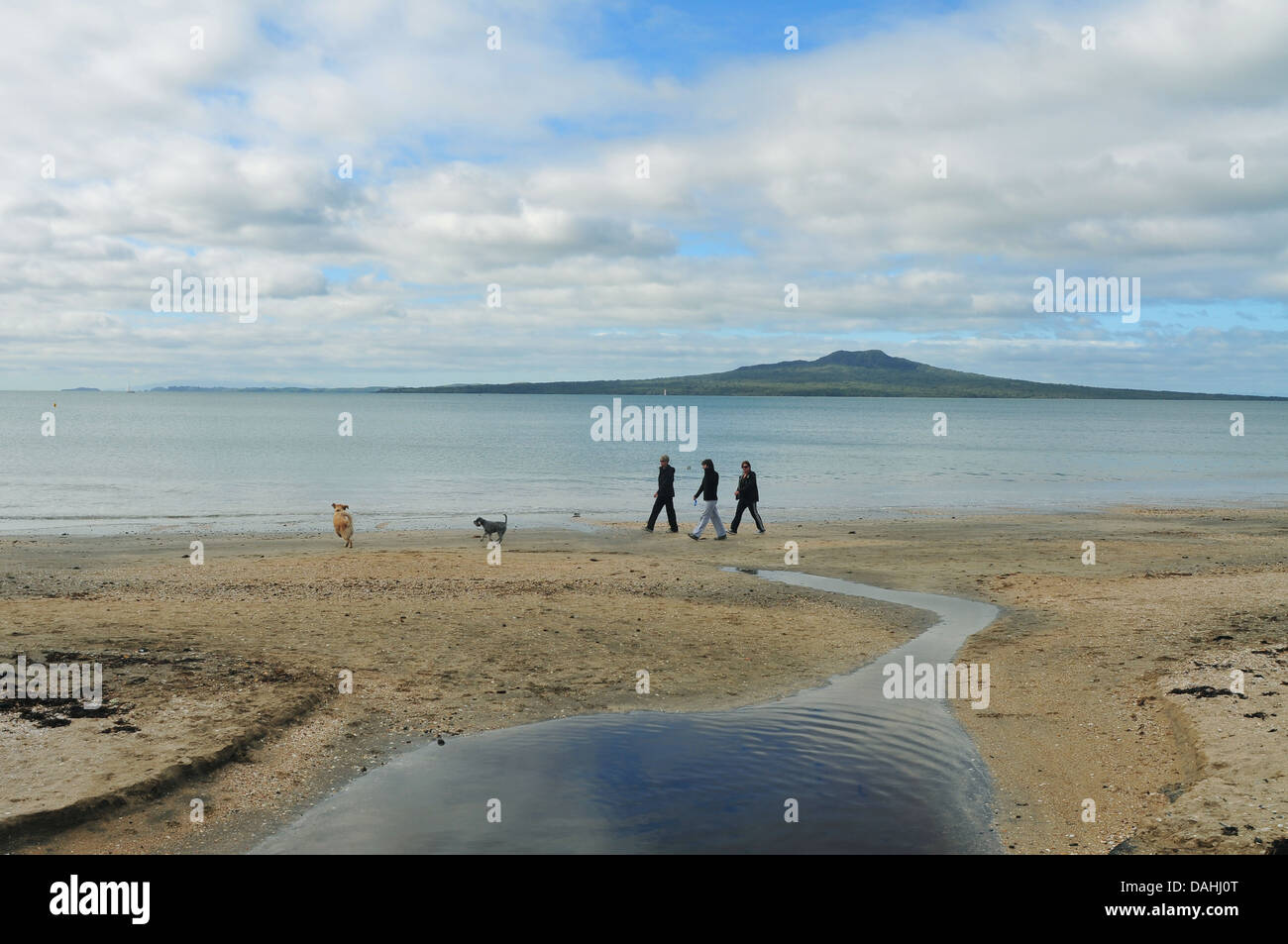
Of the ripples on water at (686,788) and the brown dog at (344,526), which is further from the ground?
the brown dog at (344,526)

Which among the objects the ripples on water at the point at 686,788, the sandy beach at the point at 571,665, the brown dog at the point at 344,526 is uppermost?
the brown dog at the point at 344,526

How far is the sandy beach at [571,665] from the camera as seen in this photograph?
7805mm

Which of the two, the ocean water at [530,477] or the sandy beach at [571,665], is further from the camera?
the ocean water at [530,477]

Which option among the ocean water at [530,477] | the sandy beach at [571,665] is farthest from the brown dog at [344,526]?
the ocean water at [530,477]

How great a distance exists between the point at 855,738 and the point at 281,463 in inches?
2329

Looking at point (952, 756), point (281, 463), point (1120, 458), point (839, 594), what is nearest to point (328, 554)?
point (839, 594)

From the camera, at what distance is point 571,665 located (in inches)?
495

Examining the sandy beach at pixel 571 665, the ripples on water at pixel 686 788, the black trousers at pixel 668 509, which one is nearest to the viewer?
the ripples on water at pixel 686 788

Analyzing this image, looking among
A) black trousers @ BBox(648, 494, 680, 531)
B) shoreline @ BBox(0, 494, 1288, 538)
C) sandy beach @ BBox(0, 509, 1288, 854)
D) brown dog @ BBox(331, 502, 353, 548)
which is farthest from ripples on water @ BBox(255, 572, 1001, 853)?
shoreline @ BBox(0, 494, 1288, 538)

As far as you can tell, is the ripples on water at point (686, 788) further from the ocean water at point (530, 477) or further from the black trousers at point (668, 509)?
the ocean water at point (530, 477)

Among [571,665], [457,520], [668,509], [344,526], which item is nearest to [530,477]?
[457,520]
